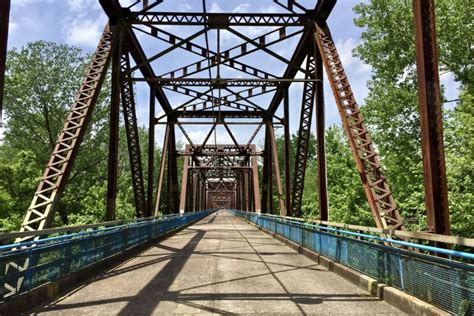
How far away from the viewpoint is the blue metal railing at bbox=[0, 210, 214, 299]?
577 centimetres

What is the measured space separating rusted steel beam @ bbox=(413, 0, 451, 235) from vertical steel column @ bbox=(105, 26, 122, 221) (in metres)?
9.86

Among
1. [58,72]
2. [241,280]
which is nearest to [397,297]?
[241,280]

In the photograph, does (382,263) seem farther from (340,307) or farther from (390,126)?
(390,126)

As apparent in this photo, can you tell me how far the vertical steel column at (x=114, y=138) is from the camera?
42.6 feet

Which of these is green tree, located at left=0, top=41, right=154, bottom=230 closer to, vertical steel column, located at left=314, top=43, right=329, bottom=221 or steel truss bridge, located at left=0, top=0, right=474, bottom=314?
steel truss bridge, located at left=0, top=0, right=474, bottom=314

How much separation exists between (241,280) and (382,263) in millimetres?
2898

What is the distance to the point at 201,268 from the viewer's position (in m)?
9.77

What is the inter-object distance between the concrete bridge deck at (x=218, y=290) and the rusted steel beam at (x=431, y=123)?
177 cm

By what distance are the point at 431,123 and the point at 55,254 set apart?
285 inches

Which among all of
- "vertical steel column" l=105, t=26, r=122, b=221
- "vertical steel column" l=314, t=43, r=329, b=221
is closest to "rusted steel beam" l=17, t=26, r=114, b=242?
"vertical steel column" l=105, t=26, r=122, b=221

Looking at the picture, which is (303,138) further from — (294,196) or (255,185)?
(255,185)

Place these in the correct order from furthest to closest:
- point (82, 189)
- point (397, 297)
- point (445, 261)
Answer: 1. point (82, 189)
2. point (397, 297)
3. point (445, 261)

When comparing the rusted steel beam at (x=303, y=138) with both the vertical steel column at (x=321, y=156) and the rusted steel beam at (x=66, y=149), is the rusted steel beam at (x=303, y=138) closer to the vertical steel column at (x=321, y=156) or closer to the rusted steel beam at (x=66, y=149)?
the vertical steel column at (x=321, y=156)

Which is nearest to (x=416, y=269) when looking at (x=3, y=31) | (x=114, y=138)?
(x=3, y=31)
